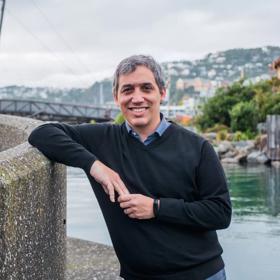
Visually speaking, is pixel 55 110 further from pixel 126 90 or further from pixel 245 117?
pixel 126 90

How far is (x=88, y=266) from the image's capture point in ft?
16.3

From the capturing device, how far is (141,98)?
2389 mm

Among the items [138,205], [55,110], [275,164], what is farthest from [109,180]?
[55,110]

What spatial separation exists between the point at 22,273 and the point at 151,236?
466 mm

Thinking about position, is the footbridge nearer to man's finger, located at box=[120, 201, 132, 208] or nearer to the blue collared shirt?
the blue collared shirt

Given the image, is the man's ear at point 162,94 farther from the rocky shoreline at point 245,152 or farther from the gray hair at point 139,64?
the rocky shoreline at point 245,152

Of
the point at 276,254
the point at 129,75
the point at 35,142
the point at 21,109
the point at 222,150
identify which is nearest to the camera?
the point at 129,75

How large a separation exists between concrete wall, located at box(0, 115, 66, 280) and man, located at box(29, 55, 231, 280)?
234 mm

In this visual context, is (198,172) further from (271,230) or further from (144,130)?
(271,230)

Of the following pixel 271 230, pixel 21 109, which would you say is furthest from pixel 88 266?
pixel 21 109

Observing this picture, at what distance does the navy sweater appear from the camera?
2277 mm

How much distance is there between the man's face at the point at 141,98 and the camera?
A: 238 cm

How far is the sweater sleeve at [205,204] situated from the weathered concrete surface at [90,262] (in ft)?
8.08

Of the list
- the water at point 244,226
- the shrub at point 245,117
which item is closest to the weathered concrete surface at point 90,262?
the water at point 244,226
